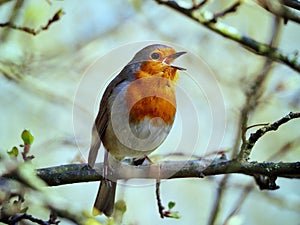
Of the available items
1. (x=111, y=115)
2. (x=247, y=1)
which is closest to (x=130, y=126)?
(x=111, y=115)

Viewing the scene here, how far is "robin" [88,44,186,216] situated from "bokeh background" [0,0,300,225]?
0.72 ft

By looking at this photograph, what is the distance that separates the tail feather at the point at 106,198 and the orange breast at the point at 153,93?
1.91 feet

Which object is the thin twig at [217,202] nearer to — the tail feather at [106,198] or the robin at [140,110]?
the robin at [140,110]

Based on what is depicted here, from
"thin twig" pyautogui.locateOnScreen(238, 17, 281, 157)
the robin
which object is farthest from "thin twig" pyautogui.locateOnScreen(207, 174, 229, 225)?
the robin

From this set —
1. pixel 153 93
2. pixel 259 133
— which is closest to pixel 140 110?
pixel 153 93

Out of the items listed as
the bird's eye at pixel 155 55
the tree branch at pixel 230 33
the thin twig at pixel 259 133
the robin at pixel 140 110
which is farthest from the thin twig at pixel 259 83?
the bird's eye at pixel 155 55

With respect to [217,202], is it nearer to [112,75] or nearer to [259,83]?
[259,83]

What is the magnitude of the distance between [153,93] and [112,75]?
1327mm

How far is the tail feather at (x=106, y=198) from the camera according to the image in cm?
444

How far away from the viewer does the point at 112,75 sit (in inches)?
217

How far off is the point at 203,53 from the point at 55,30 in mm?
2174

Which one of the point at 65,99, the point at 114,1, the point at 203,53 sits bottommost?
the point at 65,99

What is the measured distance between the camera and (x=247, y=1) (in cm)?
385

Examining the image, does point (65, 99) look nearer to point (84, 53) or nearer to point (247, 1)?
point (84, 53)
